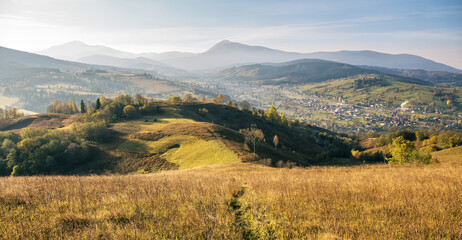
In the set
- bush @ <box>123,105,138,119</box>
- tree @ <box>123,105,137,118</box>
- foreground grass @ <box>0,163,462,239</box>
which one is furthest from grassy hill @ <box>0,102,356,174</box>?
foreground grass @ <box>0,163,462,239</box>

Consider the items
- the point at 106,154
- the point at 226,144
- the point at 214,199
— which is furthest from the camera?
the point at 106,154

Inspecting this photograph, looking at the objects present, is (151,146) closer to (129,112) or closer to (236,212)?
(129,112)

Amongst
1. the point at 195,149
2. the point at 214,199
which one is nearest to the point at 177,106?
the point at 195,149

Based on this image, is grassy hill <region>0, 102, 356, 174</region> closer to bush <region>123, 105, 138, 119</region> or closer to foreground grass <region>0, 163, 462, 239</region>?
bush <region>123, 105, 138, 119</region>

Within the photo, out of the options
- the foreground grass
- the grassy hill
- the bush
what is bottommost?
the grassy hill

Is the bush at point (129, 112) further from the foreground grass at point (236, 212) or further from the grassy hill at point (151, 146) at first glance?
the foreground grass at point (236, 212)

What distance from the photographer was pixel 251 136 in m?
50.4

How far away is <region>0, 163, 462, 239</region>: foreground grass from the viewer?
502 centimetres

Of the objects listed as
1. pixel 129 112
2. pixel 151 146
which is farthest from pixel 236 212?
pixel 129 112

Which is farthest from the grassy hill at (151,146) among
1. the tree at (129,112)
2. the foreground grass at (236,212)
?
the foreground grass at (236,212)

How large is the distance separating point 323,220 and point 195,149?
1823 inches

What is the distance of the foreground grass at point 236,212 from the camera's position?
16.5 feet

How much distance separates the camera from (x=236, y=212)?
657 cm

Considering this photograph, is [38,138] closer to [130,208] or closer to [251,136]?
[251,136]
